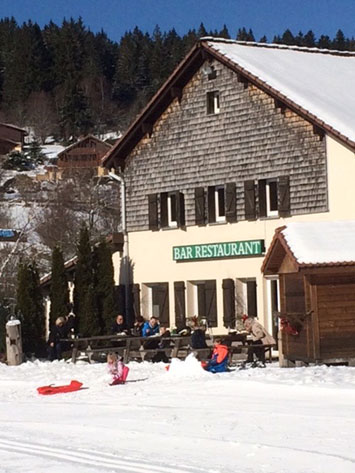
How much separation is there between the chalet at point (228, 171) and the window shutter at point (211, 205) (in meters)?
0.03

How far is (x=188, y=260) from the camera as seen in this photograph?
33188 millimetres

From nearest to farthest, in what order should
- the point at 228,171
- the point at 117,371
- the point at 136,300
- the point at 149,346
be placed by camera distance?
the point at 117,371
the point at 149,346
the point at 228,171
the point at 136,300

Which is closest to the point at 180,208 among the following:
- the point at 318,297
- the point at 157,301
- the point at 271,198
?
the point at 157,301

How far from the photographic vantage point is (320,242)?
80.4 feet

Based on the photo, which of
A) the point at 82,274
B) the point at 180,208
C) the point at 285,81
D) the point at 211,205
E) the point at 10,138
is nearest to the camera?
the point at 285,81

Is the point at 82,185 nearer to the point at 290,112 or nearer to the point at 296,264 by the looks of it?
the point at 290,112

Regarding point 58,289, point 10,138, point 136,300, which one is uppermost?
point 10,138

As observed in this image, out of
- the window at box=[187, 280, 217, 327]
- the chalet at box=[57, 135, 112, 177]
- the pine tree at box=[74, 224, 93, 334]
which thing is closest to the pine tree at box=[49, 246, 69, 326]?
the pine tree at box=[74, 224, 93, 334]

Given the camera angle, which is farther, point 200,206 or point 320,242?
point 200,206

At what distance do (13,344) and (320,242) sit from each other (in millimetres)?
9475

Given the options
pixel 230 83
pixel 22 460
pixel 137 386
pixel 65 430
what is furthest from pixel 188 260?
pixel 22 460

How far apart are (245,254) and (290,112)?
3.86 m

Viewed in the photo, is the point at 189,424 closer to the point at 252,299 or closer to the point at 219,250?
the point at 252,299

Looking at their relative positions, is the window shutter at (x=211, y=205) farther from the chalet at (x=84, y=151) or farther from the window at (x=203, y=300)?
the chalet at (x=84, y=151)
